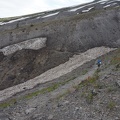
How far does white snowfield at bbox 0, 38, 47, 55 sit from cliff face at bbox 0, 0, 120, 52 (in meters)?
1.33

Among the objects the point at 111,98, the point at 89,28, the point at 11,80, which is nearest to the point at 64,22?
the point at 89,28

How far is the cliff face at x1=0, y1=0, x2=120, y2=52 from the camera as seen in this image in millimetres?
45656

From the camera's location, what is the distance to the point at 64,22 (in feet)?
167

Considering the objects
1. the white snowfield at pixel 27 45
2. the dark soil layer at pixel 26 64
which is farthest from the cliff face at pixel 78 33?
the dark soil layer at pixel 26 64

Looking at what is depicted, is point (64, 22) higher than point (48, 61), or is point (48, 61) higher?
point (64, 22)

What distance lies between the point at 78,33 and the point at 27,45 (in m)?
9.60

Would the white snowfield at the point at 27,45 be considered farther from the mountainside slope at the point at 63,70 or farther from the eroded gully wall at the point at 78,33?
the eroded gully wall at the point at 78,33

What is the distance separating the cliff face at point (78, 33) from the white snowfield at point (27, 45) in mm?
1327

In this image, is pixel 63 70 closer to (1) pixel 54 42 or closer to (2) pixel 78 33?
(1) pixel 54 42

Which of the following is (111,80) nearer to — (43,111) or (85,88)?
(85,88)

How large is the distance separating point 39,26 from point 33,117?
36168mm

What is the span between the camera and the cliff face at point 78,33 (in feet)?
150

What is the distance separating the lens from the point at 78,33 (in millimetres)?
47656

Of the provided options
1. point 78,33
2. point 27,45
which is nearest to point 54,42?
point 78,33
